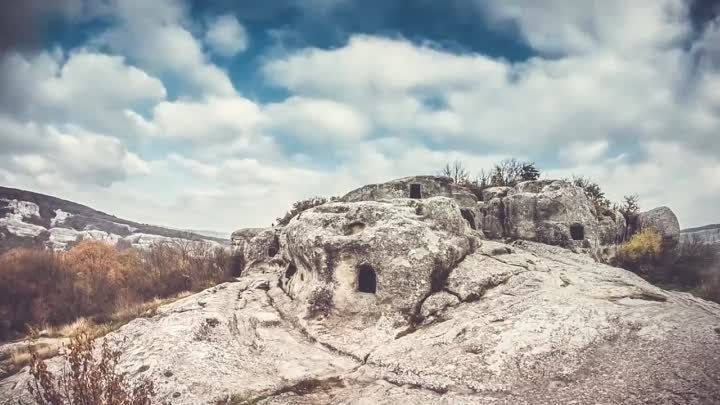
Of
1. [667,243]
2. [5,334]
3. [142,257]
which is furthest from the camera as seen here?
[142,257]

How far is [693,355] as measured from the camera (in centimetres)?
484

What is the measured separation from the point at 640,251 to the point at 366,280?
1832 cm

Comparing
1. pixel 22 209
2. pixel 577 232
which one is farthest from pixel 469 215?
pixel 22 209

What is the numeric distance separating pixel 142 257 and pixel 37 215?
58331 millimetres

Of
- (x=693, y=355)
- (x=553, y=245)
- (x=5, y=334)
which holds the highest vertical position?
(x=553, y=245)

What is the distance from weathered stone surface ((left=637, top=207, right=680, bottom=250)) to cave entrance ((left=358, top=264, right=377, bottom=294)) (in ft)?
66.3

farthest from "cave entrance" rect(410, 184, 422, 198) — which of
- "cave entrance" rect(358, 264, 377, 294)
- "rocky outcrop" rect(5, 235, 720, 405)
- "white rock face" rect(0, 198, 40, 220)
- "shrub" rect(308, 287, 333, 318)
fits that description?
"white rock face" rect(0, 198, 40, 220)

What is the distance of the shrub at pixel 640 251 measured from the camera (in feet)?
64.6

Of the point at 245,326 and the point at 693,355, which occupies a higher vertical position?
the point at 693,355

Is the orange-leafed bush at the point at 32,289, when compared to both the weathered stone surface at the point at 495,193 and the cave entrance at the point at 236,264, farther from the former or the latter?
the weathered stone surface at the point at 495,193

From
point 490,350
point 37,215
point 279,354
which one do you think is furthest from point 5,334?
point 37,215

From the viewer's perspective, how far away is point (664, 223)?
2127cm

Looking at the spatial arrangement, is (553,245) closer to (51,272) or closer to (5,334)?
(5,334)

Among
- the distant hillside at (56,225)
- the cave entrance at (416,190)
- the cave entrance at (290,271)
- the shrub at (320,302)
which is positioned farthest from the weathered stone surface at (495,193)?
the distant hillside at (56,225)
